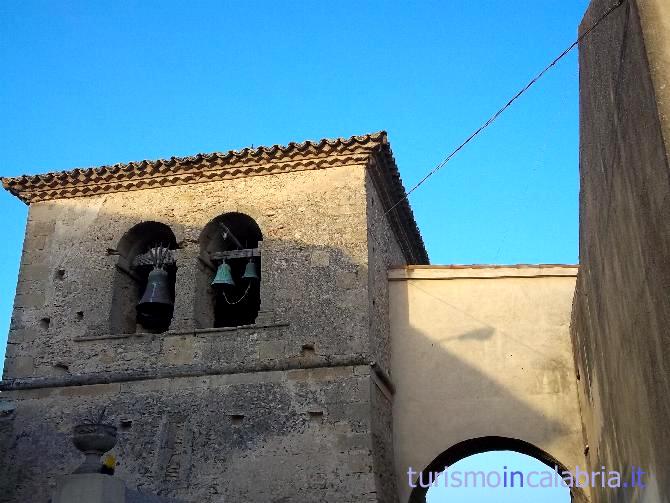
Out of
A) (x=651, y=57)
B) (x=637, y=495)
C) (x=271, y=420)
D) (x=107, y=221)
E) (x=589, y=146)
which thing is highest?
(x=107, y=221)

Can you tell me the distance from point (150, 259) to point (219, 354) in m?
2.10

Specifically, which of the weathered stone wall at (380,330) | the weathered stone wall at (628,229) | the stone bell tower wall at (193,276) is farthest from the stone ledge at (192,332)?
the weathered stone wall at (628,229)

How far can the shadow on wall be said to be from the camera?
9484mm

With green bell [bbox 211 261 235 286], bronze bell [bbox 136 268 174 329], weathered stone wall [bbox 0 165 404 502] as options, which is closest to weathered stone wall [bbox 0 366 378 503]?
weathered stone wall [bbox 0 165 404 502]

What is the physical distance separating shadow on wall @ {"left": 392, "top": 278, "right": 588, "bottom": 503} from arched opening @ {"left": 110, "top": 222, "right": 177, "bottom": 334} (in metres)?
3.26

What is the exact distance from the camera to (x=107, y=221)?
33.8 feet

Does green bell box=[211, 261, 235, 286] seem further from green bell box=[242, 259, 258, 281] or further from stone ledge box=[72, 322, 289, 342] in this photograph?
stone ledge box=[72, 322, 289, 342]

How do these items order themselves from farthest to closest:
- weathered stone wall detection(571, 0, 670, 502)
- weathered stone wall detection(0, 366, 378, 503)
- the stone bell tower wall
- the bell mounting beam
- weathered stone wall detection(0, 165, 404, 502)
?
the bell mounting beam < the stone bell tower wall < weathered stone wall detection(0, 165, 404, 502) < weathered stone wall detection(0, 366, 378, 503) < weathered stone wall detection(571, 0, 670, 502)

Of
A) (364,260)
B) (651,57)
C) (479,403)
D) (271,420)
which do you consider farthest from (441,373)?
(651,57)

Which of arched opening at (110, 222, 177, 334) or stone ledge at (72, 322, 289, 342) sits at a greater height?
arched opening at (110, 222, 177, 334)

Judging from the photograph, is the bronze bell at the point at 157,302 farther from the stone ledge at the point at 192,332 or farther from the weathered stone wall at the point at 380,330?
the weathered stone wall at the point at 380,330

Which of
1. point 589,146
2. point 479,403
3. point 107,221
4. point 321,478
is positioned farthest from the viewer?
point 107,221

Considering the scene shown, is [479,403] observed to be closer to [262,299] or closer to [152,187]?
[262,299]

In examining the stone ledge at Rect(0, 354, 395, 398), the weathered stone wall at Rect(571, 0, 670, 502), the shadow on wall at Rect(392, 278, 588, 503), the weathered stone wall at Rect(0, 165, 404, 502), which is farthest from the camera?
the shadow on wall at Rect(392, 278, 588, 503)
